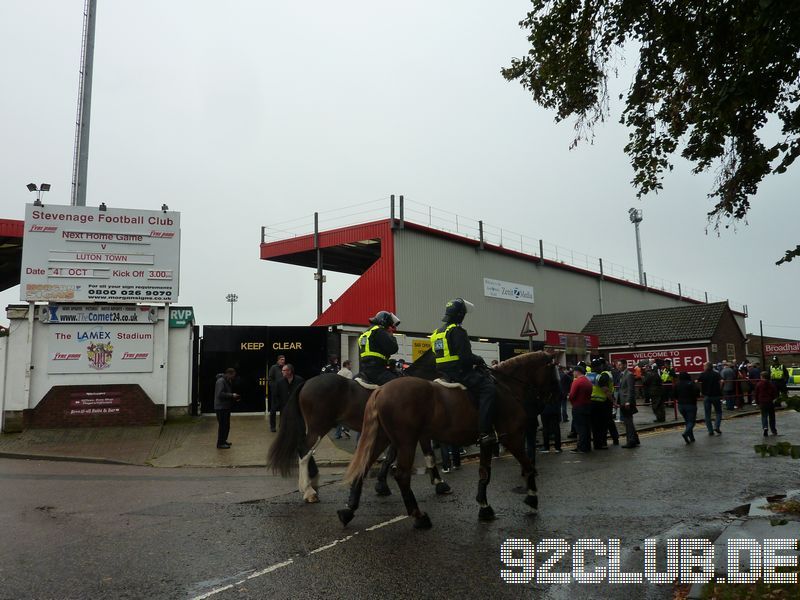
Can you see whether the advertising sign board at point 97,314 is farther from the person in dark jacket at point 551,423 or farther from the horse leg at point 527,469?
the horse leg at point 527,469

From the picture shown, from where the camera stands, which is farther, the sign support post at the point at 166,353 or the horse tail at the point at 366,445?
the sign support post at the point at 166,353

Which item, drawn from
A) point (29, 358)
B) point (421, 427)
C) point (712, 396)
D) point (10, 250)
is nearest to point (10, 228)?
point (10, 250)

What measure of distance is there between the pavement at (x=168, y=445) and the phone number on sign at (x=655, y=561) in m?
7.37

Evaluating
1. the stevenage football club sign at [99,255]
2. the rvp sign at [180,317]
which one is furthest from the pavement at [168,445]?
the stevenage football club sign at [99,255]

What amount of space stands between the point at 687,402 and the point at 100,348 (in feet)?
46.9

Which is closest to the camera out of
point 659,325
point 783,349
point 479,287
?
point 479,287

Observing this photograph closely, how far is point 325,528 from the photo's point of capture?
6641 millimetres

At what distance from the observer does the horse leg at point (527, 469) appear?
23.8ft

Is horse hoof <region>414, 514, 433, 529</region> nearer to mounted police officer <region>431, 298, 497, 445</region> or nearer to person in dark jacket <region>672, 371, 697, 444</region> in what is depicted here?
mounted police officer <region>431, 298, 497, 445</region>

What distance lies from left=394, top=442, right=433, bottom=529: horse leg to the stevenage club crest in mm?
11921

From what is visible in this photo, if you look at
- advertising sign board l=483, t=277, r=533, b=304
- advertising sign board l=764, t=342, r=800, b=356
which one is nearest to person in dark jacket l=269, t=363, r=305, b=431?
advertising sign board l=483, t=277, r=533, b=304

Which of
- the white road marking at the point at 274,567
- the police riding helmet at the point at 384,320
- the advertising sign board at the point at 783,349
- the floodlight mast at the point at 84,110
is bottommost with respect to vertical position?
the white road marking at the point at 274,567

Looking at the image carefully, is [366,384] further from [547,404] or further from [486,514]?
[486,514]

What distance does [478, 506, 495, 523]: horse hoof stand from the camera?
6820mm
